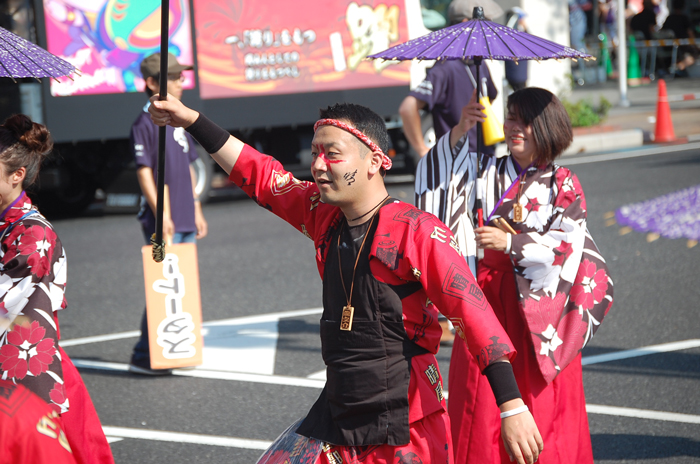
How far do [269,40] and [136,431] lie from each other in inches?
315

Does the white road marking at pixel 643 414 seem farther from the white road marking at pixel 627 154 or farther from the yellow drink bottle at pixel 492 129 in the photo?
the white road marking at pixel 627 154

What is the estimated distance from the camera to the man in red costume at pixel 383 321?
7.86ft

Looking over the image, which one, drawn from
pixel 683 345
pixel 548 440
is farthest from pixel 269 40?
pixel 548 440

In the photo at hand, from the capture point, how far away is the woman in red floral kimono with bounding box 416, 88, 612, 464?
11.1ft

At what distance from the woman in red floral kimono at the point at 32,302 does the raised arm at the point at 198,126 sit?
24.6 inches

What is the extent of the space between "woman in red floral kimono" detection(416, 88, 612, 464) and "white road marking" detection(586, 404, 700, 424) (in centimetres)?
114

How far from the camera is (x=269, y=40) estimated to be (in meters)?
11.6

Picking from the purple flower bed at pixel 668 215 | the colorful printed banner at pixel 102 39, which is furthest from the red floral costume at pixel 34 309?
the colorful printed banner at pixel 102 39

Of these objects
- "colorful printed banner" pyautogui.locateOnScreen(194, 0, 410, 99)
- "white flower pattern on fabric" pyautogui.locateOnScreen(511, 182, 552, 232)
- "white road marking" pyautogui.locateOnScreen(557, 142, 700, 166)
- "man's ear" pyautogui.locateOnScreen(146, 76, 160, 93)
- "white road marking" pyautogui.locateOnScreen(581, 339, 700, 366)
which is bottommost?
"white road marking" pyautogui.locateOnScreen(581, 339, 700, 366)

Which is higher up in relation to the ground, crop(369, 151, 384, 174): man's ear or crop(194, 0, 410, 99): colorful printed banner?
crop(194, 0, 410, 99): colorful printed banner

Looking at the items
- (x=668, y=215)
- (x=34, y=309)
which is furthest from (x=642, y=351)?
(x=668, y=215)

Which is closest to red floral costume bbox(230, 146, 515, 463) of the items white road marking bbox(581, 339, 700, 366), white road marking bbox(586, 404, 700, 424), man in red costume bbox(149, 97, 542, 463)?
man in red costume bbox(149, 97, 542, 463)

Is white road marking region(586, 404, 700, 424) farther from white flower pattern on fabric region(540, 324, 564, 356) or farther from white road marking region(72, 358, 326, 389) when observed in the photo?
white road marking region(72, 358, 326, 389)

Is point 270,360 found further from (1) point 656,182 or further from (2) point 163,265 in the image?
(1) point 656,182
